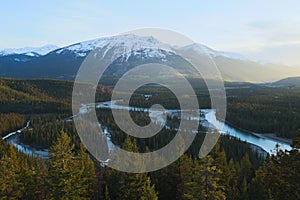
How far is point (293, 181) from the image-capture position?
651 inches

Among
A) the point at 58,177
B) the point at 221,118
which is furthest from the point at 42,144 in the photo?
the point at 221,118

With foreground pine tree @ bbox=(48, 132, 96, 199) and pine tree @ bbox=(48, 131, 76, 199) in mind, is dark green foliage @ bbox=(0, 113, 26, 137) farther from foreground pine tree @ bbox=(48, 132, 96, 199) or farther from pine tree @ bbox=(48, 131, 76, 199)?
pine tree @ bbox=(48, 131, 76, 199)

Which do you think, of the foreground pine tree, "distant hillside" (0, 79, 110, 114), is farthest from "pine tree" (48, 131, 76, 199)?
"distant hillside" (0, 79, 110, 114)

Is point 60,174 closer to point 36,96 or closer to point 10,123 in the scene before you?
point 10,123

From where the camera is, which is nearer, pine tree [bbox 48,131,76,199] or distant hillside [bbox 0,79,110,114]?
pine tree [bbox 48,131,76,199]

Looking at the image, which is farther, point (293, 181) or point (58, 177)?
point (58, 177)

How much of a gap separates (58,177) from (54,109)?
83309 millimetres

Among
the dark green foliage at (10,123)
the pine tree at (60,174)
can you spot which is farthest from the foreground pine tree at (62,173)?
the dark green foliage at (10,123)

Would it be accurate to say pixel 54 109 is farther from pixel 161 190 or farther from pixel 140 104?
pixel 161 190

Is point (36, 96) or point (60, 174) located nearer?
point (60, 174)

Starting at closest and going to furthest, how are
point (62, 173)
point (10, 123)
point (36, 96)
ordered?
point (62, 173)
point (10, 123)
point (36, 96)

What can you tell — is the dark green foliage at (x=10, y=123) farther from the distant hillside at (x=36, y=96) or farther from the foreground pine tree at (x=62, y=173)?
the foreground pine tree at (x=62, y=173)

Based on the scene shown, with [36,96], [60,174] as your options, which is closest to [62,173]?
[60,174]

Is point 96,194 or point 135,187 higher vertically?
point 135,187
